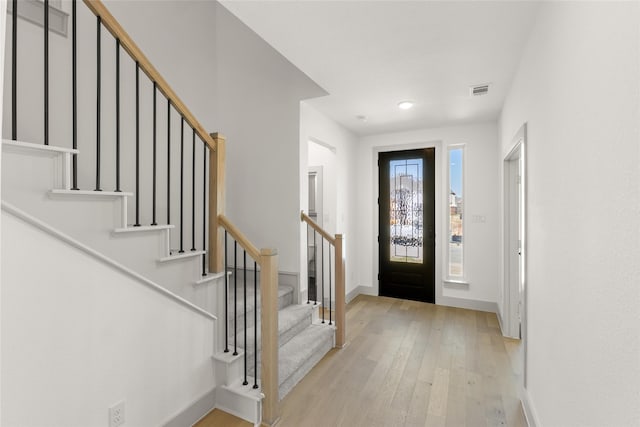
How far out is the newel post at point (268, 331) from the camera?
6.63ft

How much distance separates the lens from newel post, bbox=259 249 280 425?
2021 millimetres

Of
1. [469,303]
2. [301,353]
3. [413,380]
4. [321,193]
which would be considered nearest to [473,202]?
[469,303]

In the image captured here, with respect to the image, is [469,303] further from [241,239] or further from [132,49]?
[132,49]

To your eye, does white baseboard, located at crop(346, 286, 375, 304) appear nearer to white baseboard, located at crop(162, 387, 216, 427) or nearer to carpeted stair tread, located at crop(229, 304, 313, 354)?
carpeted stair tread, located at crop(229, 304, 313, 354)

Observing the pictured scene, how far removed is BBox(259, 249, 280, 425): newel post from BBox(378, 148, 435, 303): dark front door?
3.10 m

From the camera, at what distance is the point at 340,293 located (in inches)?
127

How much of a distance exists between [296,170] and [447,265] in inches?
101

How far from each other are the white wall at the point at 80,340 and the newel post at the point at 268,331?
1.51 feet

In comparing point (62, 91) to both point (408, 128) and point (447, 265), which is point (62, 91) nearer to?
point (408, 128)

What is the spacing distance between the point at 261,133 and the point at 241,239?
184 cm

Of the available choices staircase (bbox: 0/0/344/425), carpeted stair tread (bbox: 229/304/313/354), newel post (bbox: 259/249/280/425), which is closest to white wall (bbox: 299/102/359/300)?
carpeted stair tread (bbox: 229/304/313/354)

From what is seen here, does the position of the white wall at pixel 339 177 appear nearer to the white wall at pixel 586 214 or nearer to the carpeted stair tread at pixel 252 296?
the carpeted stair tread at pixel 252 296

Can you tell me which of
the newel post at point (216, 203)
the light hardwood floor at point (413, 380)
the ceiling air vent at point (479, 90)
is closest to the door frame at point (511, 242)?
the light hardwood floor at point (413, 380)

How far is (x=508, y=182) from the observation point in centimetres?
325
